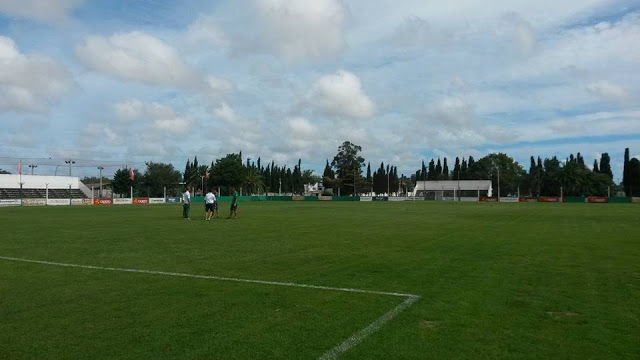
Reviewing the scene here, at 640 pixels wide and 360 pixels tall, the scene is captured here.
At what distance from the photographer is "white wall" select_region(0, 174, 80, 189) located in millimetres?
88375

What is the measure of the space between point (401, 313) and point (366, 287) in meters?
1.82

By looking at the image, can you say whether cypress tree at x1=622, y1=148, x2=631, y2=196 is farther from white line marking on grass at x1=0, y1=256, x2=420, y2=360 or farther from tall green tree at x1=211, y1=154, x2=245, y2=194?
white line marking on grass at x1=0, y1=256, x2=420, y2=360

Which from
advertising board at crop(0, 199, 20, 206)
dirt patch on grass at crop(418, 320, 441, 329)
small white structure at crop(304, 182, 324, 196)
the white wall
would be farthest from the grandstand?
dirt patch on grass at crop(418, 320, 441, 329)

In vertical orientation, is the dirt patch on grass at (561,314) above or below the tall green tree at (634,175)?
below

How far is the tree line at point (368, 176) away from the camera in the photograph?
10669cm

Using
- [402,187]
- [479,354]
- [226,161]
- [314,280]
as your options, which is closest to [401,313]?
[479,354]

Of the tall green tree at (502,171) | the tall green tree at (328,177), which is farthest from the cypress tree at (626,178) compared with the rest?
the tall green tree at (328,177)

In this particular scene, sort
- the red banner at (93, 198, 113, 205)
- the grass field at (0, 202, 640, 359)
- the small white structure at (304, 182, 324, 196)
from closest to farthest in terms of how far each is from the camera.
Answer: the grass field at (0, 202, 640, 359) < the red banner at (93, 198, 113, 205) < the small white structure at (304, 182, 324, 196)

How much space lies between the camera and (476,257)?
12578 millimetres

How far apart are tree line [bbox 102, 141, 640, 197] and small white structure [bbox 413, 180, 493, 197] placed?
5.24m

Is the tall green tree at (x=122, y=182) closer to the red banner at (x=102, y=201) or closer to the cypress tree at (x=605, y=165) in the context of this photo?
the red banner at (x=102, y=201)

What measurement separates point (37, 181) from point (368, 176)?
10100 centimetres

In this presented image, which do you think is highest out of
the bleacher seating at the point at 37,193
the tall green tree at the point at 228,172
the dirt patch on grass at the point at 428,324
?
the tall green tree at the point at 228,172

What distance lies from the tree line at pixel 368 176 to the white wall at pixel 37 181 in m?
20.4
